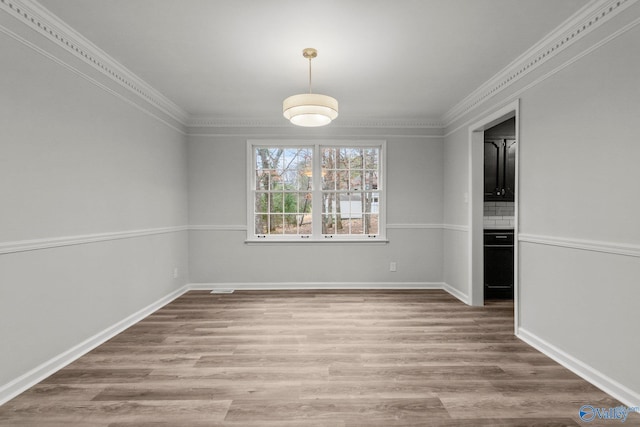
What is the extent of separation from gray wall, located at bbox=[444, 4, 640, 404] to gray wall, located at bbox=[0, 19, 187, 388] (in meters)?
3.90

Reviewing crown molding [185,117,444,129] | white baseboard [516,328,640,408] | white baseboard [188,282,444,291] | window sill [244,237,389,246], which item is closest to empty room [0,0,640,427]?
white baseboard [516,328,640,408]

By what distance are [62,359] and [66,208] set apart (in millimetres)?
1166

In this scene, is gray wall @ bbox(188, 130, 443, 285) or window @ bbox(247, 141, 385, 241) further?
window @ bbox(247, 141, 385, 241)

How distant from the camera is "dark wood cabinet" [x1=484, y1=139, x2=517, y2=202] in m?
4.44

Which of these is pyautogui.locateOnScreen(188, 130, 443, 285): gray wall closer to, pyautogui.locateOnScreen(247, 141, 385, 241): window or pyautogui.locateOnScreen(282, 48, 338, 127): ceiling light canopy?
pyautogui.locateOnScreen(247, 141, 385, 241): window

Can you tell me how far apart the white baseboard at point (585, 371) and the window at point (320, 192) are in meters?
2.49

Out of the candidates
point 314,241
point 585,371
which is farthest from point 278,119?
point 585,371

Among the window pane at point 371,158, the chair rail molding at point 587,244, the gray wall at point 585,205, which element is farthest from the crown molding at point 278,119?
the chair rail molding at point 587,244

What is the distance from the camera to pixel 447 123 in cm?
488

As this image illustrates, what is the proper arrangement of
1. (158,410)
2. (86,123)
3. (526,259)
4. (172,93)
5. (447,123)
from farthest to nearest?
1. (447,123)
2. (172,93)
3. (526,259)
4. (86,123)
5. (158,410)

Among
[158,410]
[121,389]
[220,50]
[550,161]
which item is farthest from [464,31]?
[121,389]

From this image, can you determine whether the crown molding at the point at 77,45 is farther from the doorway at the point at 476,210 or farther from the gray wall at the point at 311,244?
the doorway at the point at 476,210

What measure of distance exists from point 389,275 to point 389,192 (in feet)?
4.20

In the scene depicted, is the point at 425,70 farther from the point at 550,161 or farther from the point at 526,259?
the point at 526,259
